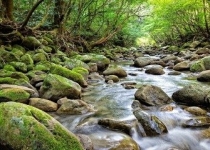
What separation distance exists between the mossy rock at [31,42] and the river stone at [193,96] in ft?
18.2

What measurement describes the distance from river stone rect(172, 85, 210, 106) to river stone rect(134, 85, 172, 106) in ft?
0.77

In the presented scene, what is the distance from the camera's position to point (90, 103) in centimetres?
530

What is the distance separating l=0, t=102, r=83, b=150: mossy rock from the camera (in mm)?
2572

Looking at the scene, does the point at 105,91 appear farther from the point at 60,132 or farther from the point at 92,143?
the point at 60,132

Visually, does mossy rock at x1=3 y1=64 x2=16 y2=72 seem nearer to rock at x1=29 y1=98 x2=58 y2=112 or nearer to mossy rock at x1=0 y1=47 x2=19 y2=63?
mossy rock at x1=0 y1=47 x2=19 y2=63

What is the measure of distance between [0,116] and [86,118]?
1694mm

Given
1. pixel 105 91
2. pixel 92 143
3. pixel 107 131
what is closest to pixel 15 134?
pixel 92 143

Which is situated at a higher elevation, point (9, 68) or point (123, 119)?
point (9, 68)

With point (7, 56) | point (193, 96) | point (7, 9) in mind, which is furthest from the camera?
point (7, 9)

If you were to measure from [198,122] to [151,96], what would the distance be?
3.73 ft

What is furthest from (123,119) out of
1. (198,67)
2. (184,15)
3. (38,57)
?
(184,15)

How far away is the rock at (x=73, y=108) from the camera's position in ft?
Answer: 14.7

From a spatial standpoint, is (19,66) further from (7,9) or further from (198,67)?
(198,67)

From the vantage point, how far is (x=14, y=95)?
172 inches
